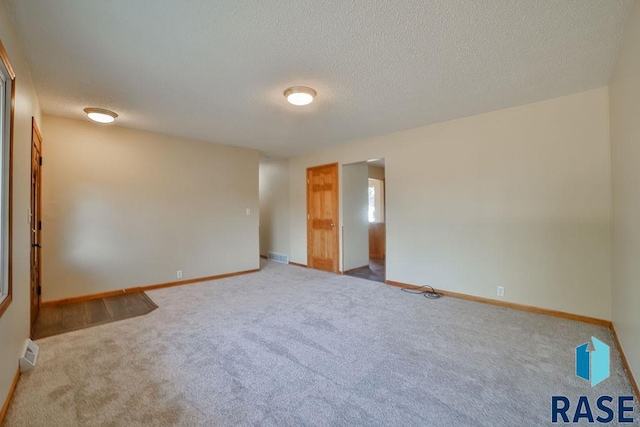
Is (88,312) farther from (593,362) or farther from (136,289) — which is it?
(593,362)

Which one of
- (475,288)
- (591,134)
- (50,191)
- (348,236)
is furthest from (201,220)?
(591,134)

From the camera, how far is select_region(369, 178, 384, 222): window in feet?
24.9

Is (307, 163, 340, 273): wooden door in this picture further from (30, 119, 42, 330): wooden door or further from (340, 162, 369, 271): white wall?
(30, 119, 42, 330): wooden door

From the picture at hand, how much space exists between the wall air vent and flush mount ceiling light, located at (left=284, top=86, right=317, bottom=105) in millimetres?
4053

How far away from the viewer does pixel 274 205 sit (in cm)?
667

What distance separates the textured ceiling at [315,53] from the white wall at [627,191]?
22 cm

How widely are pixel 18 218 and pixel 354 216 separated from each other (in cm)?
450

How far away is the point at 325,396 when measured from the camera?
1726mm

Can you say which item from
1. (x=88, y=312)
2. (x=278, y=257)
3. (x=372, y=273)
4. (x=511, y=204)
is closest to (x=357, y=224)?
(x=372, y=273)

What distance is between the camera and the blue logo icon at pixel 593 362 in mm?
1933

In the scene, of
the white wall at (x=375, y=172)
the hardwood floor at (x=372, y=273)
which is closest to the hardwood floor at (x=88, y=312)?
the hardwood floor at (x=372, y=273)

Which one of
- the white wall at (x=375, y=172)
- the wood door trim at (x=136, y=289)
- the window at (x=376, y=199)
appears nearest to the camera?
the wood door trim at (x=136, y=289)

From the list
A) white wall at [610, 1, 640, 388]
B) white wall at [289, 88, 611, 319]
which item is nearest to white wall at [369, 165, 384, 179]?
white wall at [289, 88, 611, 319]

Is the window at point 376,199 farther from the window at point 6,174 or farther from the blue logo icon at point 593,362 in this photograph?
the window at point 6,174
